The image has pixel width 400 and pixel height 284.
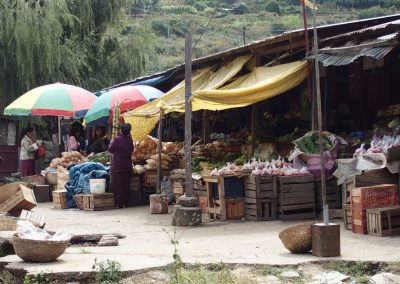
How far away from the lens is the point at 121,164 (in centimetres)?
1303

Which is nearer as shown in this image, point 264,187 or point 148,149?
point 264,187

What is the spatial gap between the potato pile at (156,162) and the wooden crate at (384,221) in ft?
21.5

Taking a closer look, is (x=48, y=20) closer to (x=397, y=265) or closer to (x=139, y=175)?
(x=139, y=175)

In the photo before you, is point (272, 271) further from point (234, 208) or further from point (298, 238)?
point (234, 208)

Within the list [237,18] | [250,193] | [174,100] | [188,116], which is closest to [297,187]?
[250,193]

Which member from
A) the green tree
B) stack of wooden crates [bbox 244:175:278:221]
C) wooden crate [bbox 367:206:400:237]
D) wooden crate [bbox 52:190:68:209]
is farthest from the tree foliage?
the green tree

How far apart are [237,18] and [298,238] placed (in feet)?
208

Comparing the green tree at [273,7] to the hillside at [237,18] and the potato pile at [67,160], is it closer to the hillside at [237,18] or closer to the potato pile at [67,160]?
the hillside at [237,18]

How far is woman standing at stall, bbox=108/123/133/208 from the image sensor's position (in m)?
12.9

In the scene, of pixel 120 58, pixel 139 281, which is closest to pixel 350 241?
pixel 139 281

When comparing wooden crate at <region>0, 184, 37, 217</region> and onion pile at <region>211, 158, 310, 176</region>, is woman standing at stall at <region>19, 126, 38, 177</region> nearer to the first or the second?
wooden crate at <region>0, 184, 37, 217</region>

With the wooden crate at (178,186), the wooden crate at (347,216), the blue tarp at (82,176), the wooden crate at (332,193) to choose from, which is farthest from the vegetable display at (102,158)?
the wooden crate at (347,216)

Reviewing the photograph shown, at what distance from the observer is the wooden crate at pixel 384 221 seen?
25.8 ft

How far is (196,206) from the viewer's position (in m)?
10.0
